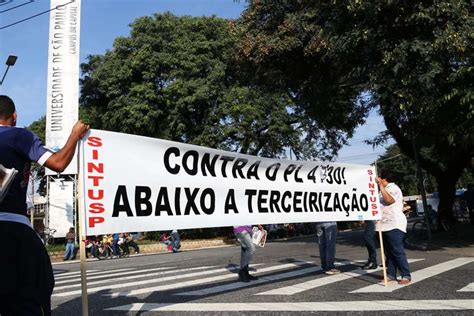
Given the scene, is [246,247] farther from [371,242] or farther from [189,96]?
[189,96]

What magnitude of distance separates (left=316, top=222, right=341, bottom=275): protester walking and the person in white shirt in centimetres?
104

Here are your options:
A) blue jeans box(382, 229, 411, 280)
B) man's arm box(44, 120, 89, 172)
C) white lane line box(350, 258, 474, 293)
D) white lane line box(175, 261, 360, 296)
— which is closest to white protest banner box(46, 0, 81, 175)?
white lane line box(175, 261, 360, 296)

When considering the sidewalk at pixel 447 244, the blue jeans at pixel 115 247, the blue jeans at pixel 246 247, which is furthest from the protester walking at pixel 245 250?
the blue jeans at pixel 115 247

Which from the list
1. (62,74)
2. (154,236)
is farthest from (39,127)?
(154,236)

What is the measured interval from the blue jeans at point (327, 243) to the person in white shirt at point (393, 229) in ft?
3.39

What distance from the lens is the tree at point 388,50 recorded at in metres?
10.8

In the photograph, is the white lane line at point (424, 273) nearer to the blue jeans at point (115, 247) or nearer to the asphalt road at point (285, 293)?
the asphalt road at point (285, 293)

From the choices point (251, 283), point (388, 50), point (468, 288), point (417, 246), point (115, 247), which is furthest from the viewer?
point (115, 247)

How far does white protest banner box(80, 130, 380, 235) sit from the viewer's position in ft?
15.3

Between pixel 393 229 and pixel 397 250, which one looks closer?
pixel 397 250

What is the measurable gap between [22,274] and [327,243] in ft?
21.3

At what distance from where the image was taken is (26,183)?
3293 millimetres

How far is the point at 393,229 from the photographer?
754cm

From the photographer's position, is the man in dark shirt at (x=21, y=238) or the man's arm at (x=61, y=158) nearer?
the man in dark shirt at (x=21, y=238)
